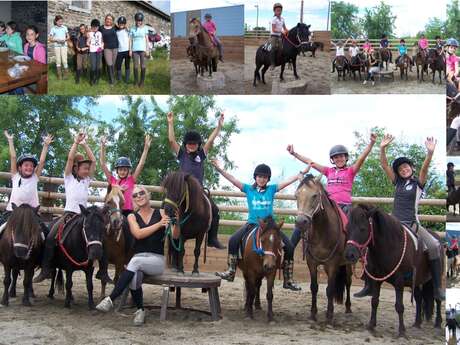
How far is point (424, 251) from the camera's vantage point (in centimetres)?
777

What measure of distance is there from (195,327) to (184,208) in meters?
1.40

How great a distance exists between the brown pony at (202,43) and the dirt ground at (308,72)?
634 millimetres

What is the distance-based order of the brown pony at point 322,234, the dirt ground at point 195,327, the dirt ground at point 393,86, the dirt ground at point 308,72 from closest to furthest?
the dirt ground at point 195,327
the brown pony at point 322,234
the dirt ground at point 308,72
the dirt ground at point 393,86

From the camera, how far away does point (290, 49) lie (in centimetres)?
1230

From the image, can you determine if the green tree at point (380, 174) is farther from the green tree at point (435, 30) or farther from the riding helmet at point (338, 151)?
the riding helmet at point (338, 151)

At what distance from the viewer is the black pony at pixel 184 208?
762cm

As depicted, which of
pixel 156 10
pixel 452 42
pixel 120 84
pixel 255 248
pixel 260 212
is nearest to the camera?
pixel 255 248

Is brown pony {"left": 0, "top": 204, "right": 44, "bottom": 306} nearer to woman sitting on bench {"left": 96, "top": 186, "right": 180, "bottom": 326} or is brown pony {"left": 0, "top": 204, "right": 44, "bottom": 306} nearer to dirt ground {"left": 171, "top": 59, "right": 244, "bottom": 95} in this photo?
woman sitting on bench {"left": 96, "top": 186, "right": 180, "bottom": 326}

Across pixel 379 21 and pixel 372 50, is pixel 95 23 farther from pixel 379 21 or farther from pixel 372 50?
pixel 379 21

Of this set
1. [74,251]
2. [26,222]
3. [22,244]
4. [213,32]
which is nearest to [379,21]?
[213,32]

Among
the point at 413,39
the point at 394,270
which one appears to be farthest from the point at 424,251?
the point at 413,39

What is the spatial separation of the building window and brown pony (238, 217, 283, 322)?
7.66 m

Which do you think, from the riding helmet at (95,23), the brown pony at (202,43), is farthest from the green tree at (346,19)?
the riding helmet at (95,23)

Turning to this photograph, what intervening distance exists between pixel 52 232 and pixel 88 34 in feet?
19.8
